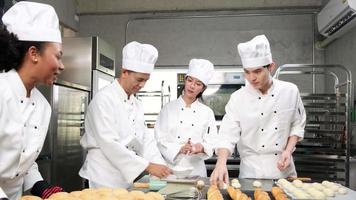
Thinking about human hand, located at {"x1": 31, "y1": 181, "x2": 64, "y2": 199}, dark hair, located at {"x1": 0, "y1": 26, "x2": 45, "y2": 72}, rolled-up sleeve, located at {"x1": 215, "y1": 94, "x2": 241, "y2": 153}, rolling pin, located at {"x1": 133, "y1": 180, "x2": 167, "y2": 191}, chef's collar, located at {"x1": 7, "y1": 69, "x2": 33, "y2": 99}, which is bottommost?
rolling pin, located at {"x1": 133, "y1": 180, "x2": 167, "y2": 191}

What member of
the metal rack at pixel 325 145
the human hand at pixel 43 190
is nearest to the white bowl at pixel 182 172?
the human hand at pixel 43 190

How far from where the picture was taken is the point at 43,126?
162 centimetres

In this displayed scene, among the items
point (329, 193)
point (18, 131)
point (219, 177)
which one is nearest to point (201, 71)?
point (219, 177)

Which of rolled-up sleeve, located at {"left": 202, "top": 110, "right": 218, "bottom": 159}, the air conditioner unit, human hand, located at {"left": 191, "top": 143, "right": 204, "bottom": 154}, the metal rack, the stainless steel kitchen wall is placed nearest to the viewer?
human hand, located at {"left": 191, "top": 143, "right": 204, "bottom": 154}

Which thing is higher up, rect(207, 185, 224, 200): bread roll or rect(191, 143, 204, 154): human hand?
rect(191, 143, 204, 154): human hand

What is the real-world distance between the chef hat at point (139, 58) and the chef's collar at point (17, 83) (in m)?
0.89

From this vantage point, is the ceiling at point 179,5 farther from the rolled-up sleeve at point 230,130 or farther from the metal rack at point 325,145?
the rolled-up sleeve at point 230,130

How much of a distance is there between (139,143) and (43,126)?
32.2 inches

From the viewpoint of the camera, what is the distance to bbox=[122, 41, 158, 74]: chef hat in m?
2.32

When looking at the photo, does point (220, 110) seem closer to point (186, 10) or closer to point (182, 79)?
point (182, 79)

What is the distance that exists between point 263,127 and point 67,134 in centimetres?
165

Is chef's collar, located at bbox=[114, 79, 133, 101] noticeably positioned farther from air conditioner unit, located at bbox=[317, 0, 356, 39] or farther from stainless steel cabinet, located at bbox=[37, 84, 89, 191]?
air conditioner unit, located at bbox=[317, 0, 356, 39]

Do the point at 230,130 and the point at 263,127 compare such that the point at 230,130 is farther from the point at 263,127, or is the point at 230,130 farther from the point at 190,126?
the point at 190,126

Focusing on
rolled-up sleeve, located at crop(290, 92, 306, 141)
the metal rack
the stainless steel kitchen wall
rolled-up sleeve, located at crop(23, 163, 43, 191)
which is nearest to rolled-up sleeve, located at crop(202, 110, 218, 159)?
rolled-up sleeve, located at crop(290, 92, 306, 141)
